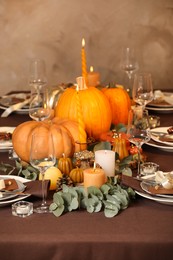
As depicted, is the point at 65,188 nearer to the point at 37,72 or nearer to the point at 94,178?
the point at 94,178

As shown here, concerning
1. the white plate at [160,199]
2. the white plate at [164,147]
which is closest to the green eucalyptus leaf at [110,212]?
the white plate at [160,199]

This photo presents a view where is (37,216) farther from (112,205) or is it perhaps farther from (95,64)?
(95,64)

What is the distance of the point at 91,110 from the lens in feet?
7.70

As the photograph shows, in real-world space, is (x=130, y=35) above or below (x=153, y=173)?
above

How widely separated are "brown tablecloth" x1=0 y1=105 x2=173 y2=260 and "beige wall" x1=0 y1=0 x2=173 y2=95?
120 inches

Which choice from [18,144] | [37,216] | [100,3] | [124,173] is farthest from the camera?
[100,3]

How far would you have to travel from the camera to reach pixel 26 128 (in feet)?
6.97

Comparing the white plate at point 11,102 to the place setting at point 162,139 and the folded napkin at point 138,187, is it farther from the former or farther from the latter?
the folded napkin at point 138,187

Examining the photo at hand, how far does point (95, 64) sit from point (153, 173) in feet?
9.00

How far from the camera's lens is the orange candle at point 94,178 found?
175cm

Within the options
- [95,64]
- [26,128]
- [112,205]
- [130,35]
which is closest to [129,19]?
[130,35]

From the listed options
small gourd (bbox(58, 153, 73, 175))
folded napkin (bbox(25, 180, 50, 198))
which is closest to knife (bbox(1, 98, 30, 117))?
small gourd (bbox(58, 153, 73, 175))

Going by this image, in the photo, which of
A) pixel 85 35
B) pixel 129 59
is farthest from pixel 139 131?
pixel 85 35

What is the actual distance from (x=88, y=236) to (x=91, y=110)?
921 mm
